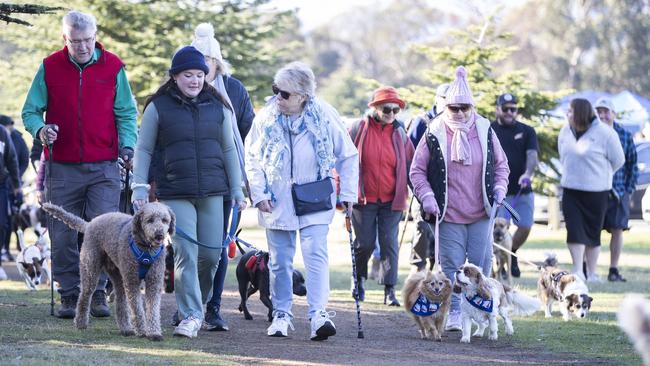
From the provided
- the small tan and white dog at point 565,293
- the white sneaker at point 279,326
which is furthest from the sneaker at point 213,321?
the small tan and white dog at point 565,293

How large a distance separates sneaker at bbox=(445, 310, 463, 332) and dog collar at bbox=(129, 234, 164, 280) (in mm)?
2953

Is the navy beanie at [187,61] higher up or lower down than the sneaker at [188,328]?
higher up

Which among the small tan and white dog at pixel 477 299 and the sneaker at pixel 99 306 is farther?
the sneaker at pixel 99 306

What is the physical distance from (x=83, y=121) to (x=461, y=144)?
3.11 m

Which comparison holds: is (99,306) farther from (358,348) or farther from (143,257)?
(358,348)

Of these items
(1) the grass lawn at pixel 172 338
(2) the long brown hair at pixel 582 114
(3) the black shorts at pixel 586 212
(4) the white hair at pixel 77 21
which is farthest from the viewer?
(3) the black shorts at pixel 586 212

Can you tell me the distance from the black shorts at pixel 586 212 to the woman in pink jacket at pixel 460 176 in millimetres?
4776

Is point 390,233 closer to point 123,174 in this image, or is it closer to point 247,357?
point 123,174

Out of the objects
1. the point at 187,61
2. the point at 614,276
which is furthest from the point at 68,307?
the point at 614,276

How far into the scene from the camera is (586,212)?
47.7 feet

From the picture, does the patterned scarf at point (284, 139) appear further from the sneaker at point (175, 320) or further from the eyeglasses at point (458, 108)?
the sneaker at point (175, 320)

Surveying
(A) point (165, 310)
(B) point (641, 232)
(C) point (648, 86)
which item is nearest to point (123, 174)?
(A) point (165, 310)

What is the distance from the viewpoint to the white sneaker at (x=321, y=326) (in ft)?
29.2

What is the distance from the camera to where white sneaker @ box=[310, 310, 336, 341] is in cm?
889
